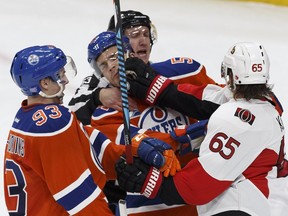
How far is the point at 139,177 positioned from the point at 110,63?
0.48m

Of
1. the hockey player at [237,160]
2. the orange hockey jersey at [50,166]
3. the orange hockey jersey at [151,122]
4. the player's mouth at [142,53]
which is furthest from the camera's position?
the player's mouth at [142,53]

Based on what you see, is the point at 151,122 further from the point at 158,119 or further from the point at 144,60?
the point at 144,60

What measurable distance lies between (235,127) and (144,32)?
873 millimetres

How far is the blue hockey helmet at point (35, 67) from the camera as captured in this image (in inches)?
83.3

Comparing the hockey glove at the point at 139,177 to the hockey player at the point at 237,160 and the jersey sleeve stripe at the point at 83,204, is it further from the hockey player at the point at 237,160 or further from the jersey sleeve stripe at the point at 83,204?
the jersey sleeve stripe at the point at 83,204

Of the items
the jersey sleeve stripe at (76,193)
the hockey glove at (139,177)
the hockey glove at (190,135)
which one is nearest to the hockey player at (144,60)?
the hockey glove at (190,135)

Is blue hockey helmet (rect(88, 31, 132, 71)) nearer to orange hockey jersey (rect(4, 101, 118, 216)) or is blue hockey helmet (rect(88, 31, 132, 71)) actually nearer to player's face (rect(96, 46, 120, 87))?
player's face (rect(96, 46, 120, 87))

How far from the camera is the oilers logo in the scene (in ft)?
8.41

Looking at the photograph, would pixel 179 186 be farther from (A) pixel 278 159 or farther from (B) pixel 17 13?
(B) pixel 17 13

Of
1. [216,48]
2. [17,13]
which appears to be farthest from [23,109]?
[17,13]

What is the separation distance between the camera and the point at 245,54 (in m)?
2.26

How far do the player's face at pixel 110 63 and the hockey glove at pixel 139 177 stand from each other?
394 mm

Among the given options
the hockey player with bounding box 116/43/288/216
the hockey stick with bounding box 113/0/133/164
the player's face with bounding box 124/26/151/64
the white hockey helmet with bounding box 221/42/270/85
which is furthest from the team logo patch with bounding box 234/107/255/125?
the player's face with bounding box 124/26/151/64

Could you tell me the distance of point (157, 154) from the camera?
2207 millimetres
